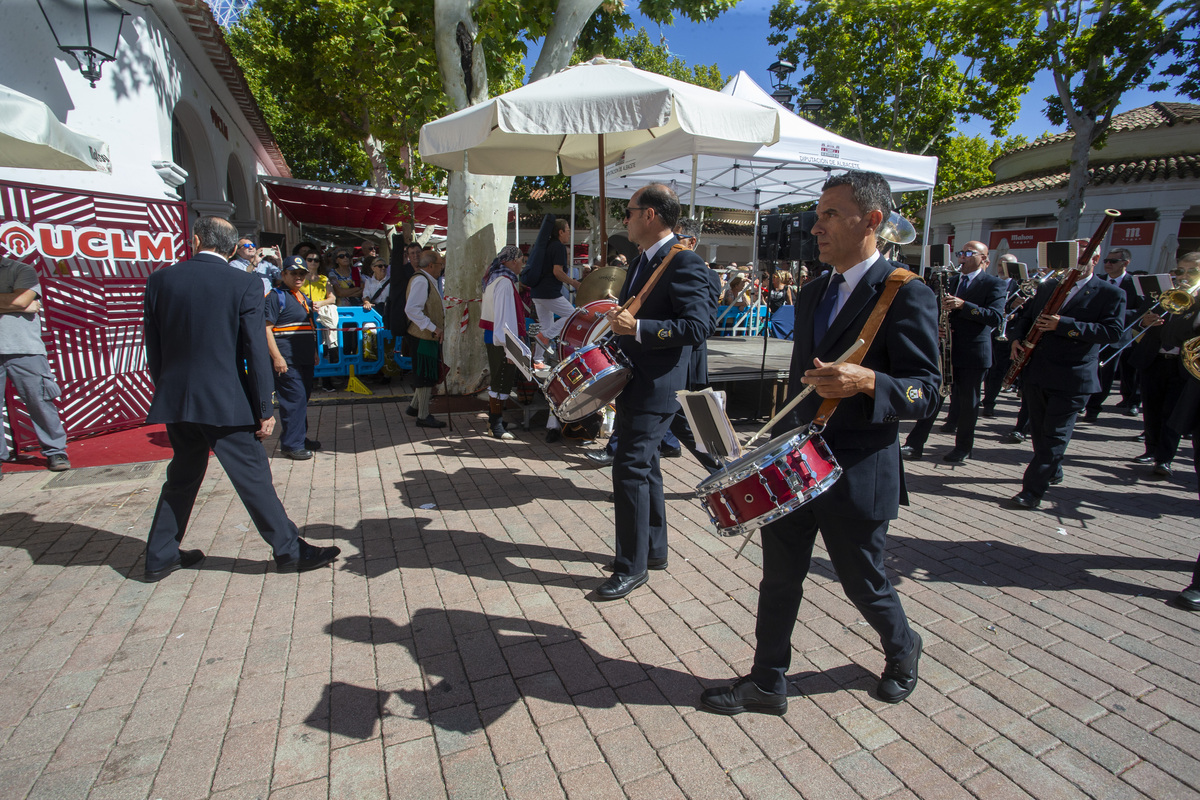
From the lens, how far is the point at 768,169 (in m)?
10.5

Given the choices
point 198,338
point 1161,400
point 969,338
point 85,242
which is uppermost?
point 85,242

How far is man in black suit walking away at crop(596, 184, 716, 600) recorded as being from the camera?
10.7 feet

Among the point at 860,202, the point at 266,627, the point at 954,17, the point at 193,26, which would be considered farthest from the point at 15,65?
the point at 954,17

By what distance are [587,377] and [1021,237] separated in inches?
1052

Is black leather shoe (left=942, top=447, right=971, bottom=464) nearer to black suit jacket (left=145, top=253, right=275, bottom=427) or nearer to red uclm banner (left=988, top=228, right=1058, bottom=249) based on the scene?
black suit jacket (left=145, top=253, right=275, bottom=427)

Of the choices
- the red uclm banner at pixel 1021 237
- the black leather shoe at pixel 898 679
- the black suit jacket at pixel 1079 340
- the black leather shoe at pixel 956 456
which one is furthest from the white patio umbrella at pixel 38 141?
the red uclm banner at pixel 1021 237

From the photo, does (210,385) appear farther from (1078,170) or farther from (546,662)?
(1078,170)

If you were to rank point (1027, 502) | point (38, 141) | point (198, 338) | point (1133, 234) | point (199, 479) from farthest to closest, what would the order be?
point (1133, 234) → point (1027, 502) → point (38, 141) → point (199, 479) → point (198, 338)

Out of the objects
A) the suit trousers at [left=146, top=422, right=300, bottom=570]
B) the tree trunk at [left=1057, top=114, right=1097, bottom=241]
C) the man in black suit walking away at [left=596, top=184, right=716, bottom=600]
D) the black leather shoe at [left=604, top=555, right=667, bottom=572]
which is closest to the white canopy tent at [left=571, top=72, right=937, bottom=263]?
the man in black suit walking away at [left=596, top=184, right=716, bottom=600]

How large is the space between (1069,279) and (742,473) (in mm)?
4384

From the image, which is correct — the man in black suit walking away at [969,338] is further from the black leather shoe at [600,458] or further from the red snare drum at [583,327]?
the red snare drum at [583,327]

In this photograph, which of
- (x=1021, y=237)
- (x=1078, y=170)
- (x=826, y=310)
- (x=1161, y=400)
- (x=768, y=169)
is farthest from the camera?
(x=1021, y=237)

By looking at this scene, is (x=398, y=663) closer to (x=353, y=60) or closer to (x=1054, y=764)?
(x=1054, y=764)

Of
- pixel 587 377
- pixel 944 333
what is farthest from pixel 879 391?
pixel 944 333
